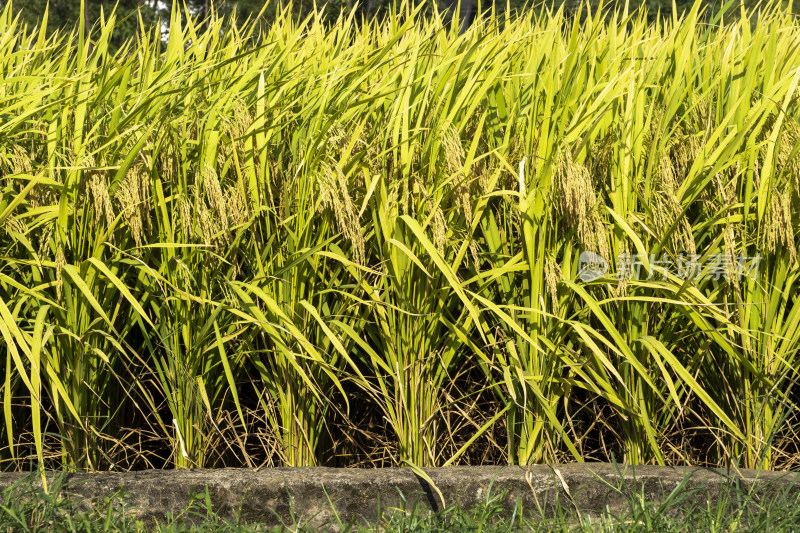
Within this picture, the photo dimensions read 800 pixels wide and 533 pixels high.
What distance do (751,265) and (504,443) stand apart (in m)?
0.83

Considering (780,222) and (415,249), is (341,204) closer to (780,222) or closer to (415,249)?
(415,249)

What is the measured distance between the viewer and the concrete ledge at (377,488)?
1728 millimetres

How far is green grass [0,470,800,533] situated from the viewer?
5.36 feet

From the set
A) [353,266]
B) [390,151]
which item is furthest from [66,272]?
[390,151]

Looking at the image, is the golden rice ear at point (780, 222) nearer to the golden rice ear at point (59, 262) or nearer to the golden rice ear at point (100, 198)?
the golden rice ear at point (100, 198)

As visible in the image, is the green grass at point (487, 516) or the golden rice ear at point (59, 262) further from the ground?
the golden rice ear at point (59, 262)

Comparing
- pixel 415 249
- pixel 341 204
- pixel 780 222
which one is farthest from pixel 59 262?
pixel 780 222

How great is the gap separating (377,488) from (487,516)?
28 cm

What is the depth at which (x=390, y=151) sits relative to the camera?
185 centimetres

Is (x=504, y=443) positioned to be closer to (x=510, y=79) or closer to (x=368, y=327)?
(x=368, y=327)

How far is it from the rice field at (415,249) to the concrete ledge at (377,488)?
100 millimetres

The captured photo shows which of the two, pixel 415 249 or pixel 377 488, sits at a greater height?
pixel 415 249

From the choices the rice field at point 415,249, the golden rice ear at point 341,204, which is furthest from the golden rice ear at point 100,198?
the golden rice ear at point 341,204

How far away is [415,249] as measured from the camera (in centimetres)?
180
